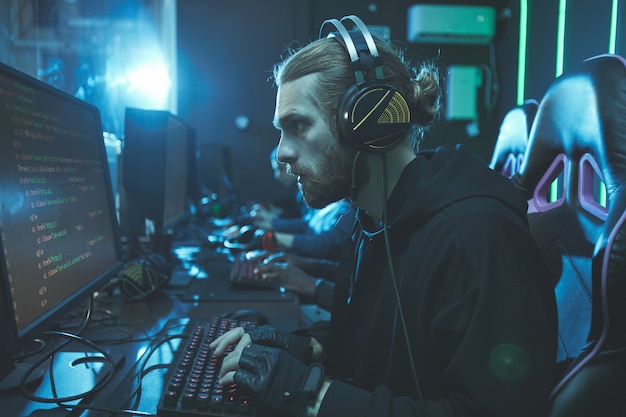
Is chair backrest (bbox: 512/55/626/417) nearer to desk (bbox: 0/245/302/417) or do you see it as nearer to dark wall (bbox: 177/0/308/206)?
desk (bbox: 0/245/302/417)

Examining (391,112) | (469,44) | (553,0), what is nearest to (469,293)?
(391,112)

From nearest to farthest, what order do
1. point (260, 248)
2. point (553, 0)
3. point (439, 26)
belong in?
point (260, 248) → point (553, 0) → point (439, 26)

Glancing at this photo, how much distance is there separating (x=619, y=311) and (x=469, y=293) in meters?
0.21

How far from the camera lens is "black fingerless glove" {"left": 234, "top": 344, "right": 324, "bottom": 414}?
64 centimetres

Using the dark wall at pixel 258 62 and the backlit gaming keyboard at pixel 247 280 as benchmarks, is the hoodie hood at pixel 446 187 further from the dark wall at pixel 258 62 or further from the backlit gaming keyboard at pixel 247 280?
the dark wall at pixel 258 62

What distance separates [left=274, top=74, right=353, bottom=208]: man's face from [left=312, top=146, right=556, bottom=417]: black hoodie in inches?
4.4

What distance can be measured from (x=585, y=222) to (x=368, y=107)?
470mm

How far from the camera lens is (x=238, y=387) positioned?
689 mm

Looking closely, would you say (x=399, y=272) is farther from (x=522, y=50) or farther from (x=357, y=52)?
(x=522, y=50)

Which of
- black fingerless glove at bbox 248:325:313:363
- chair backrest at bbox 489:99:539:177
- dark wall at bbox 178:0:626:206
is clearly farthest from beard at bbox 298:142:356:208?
dark wall at bbox 178:0:626:206

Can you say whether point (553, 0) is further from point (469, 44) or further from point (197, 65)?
point (197, 65)

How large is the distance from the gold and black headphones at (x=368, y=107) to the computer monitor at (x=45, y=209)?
19.2 inches

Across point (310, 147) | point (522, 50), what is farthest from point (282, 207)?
point (310, 147)

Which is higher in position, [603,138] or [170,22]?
[170,22]
